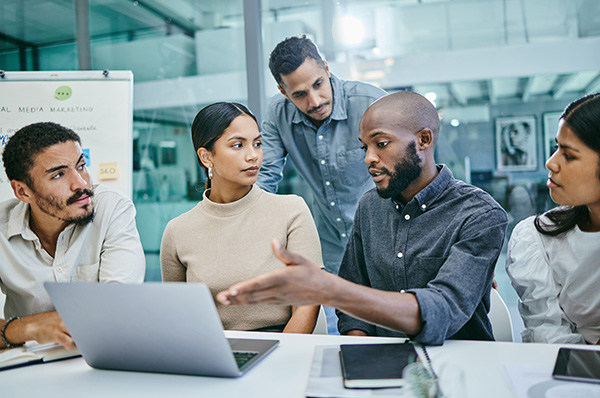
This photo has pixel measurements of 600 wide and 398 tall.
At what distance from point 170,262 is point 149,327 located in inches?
34.7

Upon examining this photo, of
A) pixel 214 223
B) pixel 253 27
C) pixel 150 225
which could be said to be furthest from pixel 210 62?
pixel 214 223

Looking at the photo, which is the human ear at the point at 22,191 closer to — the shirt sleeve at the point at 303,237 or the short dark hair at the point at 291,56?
the shirt sleeve at the point at 303,237

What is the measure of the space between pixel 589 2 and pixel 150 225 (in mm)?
3255

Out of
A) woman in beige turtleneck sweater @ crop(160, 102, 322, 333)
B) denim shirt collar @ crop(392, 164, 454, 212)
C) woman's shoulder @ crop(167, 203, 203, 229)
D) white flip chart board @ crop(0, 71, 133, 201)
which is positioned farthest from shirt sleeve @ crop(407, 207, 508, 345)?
white flip chart board @ crop(0, 71, 133, 201)

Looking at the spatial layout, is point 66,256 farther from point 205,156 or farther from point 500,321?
point 500,321

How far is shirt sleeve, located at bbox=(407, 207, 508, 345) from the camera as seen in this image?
1.23 m

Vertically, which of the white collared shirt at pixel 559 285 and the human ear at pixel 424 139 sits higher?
the human ear at pixel 424 139

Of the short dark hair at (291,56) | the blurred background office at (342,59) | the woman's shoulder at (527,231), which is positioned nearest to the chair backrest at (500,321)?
the woman's shoulder at (527,231)

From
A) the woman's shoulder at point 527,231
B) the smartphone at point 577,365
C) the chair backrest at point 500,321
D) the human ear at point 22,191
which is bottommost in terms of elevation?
the chair backrest at point 500,321

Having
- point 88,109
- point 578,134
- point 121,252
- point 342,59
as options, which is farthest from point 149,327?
point 342,59

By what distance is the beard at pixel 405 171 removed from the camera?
1627 mm

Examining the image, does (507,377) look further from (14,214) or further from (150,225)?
(150,225)

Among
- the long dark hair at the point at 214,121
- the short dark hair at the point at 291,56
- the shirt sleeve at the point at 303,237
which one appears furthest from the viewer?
Answer: the short dark hair at the point at 291,56

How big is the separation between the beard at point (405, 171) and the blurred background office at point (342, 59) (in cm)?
169
